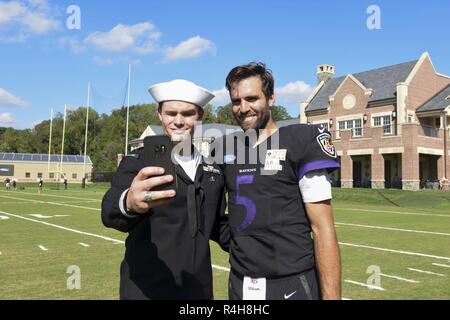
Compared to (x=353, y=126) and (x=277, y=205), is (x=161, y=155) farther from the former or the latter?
(x=353, y=126)

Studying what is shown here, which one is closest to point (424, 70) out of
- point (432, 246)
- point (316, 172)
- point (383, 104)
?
point (383, 104)

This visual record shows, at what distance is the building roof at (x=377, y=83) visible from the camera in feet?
136

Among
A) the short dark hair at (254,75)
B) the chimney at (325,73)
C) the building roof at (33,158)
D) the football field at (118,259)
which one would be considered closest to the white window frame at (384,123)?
the chimney at (325,73)

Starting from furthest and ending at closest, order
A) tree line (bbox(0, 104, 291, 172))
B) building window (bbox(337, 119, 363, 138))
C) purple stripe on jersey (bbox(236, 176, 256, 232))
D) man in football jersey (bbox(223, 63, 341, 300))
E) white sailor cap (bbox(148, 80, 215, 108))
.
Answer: tree line (bbox(0, 104, 291, 172))
building window (bbox(337, 119, 363, 138))
white sailor cap (bbox(148, 80, 215, 108))
purple stripe on jersey (bbox(236, 176, 256, 232))
man in football jersey (bbox(223, 63, 341, 300))

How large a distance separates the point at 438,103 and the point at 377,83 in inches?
262

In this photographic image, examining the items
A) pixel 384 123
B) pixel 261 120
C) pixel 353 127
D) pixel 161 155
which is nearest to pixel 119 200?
pixel 161 155

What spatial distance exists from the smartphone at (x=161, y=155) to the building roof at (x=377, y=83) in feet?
137

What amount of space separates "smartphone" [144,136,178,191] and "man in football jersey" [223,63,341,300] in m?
0.77

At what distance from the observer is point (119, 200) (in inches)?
86.5

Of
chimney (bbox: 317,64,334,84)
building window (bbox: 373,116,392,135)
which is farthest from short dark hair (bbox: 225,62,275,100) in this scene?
chimney (bbox: 317,64,334,84)

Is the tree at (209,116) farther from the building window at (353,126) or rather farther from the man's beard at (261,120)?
the man's beard at (261,120)

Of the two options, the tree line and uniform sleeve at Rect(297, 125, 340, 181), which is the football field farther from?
the tree line

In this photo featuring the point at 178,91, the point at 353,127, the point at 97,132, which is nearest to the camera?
the point at 178,91

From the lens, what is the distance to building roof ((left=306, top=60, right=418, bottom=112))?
41.4 m
